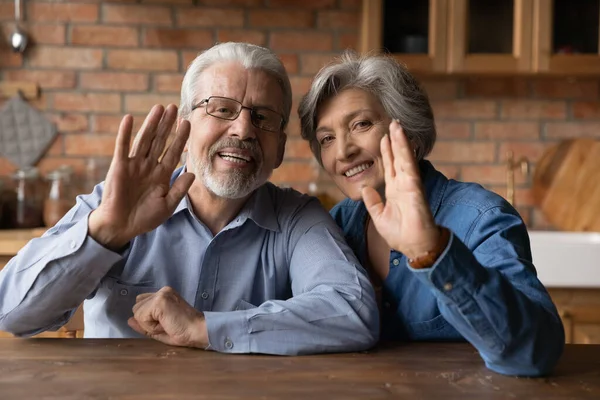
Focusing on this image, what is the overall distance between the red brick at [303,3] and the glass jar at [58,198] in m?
1.12

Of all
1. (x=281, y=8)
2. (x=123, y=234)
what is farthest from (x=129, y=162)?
(x=281, y=8)

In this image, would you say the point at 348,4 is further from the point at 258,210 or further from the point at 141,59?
the point at 258,210

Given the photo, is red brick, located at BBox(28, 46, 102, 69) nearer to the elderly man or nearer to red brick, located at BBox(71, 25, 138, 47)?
red brick, located at BBox(71, 25, 138, 47)

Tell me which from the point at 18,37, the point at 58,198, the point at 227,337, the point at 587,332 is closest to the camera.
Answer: the point at 227,337

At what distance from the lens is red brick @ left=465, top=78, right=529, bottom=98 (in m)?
3.26

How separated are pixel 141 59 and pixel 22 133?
595 mm

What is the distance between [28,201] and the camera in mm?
3041

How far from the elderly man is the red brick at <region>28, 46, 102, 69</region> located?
5.36ft

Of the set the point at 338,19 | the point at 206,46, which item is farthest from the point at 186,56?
the point at 338,19

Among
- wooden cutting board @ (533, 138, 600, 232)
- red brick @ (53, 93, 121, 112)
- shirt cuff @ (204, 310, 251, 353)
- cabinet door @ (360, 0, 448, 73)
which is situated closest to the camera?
shirt cuff @ (204, 310, 251, 353)

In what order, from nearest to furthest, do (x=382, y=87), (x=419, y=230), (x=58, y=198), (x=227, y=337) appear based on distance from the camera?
(x=419, y=230), (x=227, y=337), (x=382, y=87), (x=58, y=198)

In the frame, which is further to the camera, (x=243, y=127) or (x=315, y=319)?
(x=243, y=127)

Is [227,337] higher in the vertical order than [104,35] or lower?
lower

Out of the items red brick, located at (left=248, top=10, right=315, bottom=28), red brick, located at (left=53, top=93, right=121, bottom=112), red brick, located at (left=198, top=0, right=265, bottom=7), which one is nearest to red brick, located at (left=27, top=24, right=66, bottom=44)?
red brick, located at (left=53, top=93, right=121, bottom=112)
